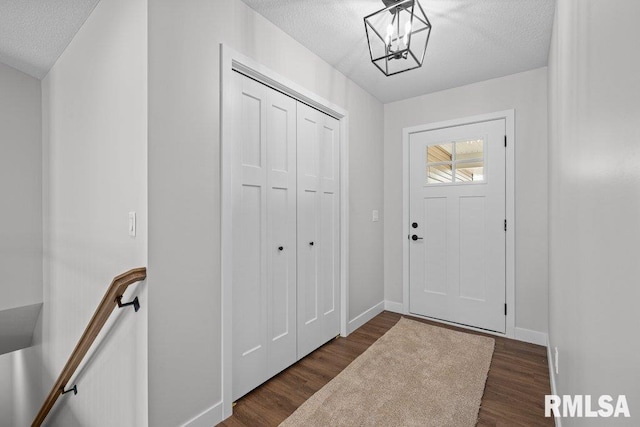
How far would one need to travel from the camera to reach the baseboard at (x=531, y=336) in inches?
107

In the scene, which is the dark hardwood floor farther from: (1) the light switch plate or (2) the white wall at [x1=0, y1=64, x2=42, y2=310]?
(2) the white wall at [x1=0, y1=64, x2=42, y2=310]

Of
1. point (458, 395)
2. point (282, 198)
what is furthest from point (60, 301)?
point (458, 395)

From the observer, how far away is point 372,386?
6.75 ft

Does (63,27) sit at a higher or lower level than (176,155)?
higher

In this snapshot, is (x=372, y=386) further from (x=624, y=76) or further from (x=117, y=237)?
(x=624, y=76)

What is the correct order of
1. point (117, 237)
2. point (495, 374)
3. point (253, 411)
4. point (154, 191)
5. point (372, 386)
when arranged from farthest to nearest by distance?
1. point (495, 374)
2. point (372, 386)
3. point (253, 411)
4. point (117, 237)
5. point (154, 191)

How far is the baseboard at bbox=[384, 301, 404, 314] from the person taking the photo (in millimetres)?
3523

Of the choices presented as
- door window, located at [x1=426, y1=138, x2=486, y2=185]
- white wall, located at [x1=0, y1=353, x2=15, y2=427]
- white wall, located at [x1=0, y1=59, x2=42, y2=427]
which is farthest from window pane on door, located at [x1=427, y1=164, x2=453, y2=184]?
white wall, located at [x1=0, y1=353, x2=15, y2=427]

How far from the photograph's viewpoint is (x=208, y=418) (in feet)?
5.60

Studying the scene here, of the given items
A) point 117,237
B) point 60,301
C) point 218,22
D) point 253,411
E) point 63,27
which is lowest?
point 253,411

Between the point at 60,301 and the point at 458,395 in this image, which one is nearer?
the point at 458,395

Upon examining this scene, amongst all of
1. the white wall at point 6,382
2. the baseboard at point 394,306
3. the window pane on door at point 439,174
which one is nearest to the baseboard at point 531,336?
the baseboard at point 394,306

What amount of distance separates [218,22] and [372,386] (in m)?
2.54

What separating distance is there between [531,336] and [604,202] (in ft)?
8.67
